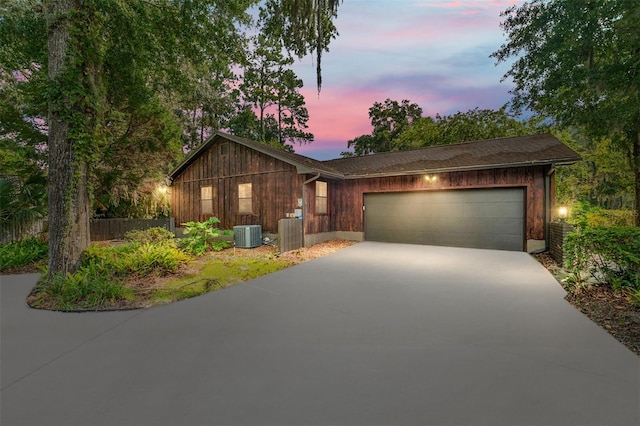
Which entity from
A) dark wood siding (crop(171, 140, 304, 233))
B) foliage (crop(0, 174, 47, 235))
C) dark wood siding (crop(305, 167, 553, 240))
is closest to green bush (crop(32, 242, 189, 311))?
foliage (crop(0, 174, 47, 235))

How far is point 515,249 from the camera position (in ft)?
30.0

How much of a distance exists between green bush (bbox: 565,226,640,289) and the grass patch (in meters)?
5.98

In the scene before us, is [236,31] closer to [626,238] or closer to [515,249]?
[626,238]

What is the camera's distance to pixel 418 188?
10781 mm

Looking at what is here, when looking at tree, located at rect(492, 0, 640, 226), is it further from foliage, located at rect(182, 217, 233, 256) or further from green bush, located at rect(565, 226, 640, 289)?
foliage, located at rect(182, 217, 233, 256)

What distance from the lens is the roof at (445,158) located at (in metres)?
8.87

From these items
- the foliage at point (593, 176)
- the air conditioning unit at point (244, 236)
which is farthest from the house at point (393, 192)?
the foliage at point (593, 176)

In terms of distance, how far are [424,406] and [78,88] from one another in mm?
7072

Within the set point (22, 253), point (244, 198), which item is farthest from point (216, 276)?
point (244, 198)

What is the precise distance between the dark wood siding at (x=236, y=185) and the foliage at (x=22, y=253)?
563 centimetres

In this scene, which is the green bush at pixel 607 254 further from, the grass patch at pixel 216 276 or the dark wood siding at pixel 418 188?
the grass patch at pixel 216 276

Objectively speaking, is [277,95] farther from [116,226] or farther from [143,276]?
[143,276]

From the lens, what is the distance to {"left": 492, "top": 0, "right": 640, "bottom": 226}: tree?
7852 mm

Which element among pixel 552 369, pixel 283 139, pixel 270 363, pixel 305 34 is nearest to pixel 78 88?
pixel 305 34
